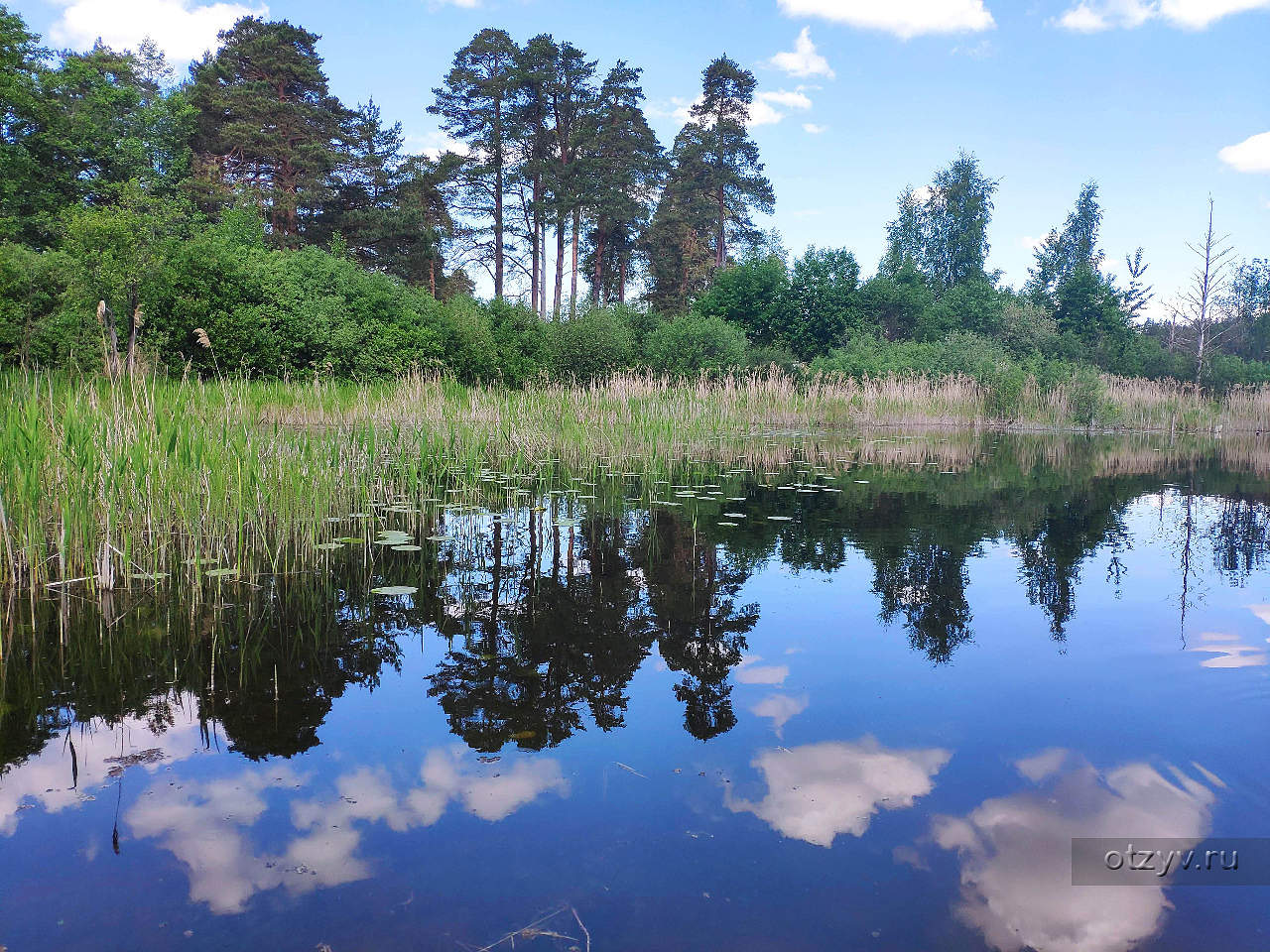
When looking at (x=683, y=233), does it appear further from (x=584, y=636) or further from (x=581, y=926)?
(x=581, y=926)

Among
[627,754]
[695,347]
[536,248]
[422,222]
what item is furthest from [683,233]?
[627,754]

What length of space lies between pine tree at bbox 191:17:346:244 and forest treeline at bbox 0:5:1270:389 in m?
0.11

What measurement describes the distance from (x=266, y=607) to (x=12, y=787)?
1764 millimetres

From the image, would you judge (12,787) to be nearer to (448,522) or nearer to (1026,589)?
(448,522)

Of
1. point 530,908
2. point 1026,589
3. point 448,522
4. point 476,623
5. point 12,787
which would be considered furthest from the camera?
point 448,522

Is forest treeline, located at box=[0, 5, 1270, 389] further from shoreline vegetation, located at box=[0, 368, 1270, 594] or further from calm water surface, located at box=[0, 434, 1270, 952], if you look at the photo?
calm water surface, located at box=[0, 434, 1270, 952]

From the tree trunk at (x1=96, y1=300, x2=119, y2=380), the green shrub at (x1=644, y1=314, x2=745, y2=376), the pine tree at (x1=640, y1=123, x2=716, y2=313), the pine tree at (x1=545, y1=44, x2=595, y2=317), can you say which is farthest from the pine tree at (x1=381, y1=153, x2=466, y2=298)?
the tree trunk at (x1=96, y1=300, x2=119, y2=380)

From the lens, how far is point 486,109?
31547 mm

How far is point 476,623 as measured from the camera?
4055mm

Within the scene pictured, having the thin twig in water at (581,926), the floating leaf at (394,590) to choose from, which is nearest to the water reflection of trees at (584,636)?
the floating leaf at (394,590)

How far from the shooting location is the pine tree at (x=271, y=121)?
86.6 ft

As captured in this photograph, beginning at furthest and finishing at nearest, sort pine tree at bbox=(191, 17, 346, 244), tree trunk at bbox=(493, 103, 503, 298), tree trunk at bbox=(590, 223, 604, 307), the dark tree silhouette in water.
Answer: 1. tree trunk at bbox=(590, 223, 604, 307)
2. tree trunk at bbox=(493, 103, 503, 298)
3. pine tree at bbox=(191, 17, 346, 244)
4. the dark tree silhouette in water

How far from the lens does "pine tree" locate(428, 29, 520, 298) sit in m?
Answer: 31.2

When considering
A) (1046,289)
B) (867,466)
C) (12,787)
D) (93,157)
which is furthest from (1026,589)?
(1046,289)
